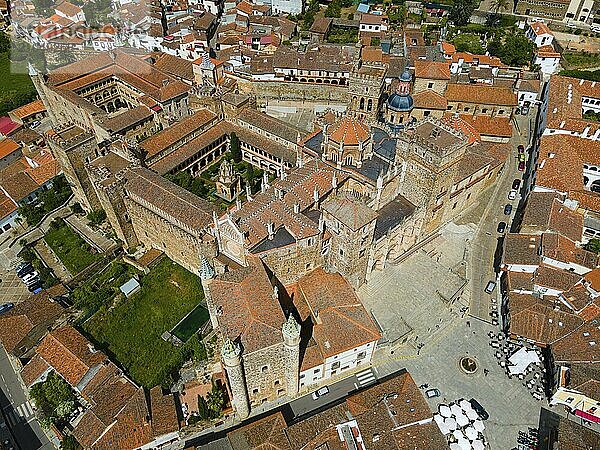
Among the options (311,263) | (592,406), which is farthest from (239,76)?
(592,406)

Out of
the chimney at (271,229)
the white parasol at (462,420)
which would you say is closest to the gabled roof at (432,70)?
the chimney at (271,229)

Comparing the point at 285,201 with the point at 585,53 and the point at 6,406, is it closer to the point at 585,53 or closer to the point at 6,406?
the point at 6,406

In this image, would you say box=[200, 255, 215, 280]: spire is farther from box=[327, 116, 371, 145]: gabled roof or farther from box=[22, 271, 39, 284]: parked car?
box=[22, 271, 39, 284]: parked car

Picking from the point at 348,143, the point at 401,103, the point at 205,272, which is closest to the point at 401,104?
the point at 401,103

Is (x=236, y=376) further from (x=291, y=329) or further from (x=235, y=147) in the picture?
(x=235, y=147)

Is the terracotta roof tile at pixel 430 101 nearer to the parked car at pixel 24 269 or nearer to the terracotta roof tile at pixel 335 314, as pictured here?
the terracotta roof tile at pixel 335 314
